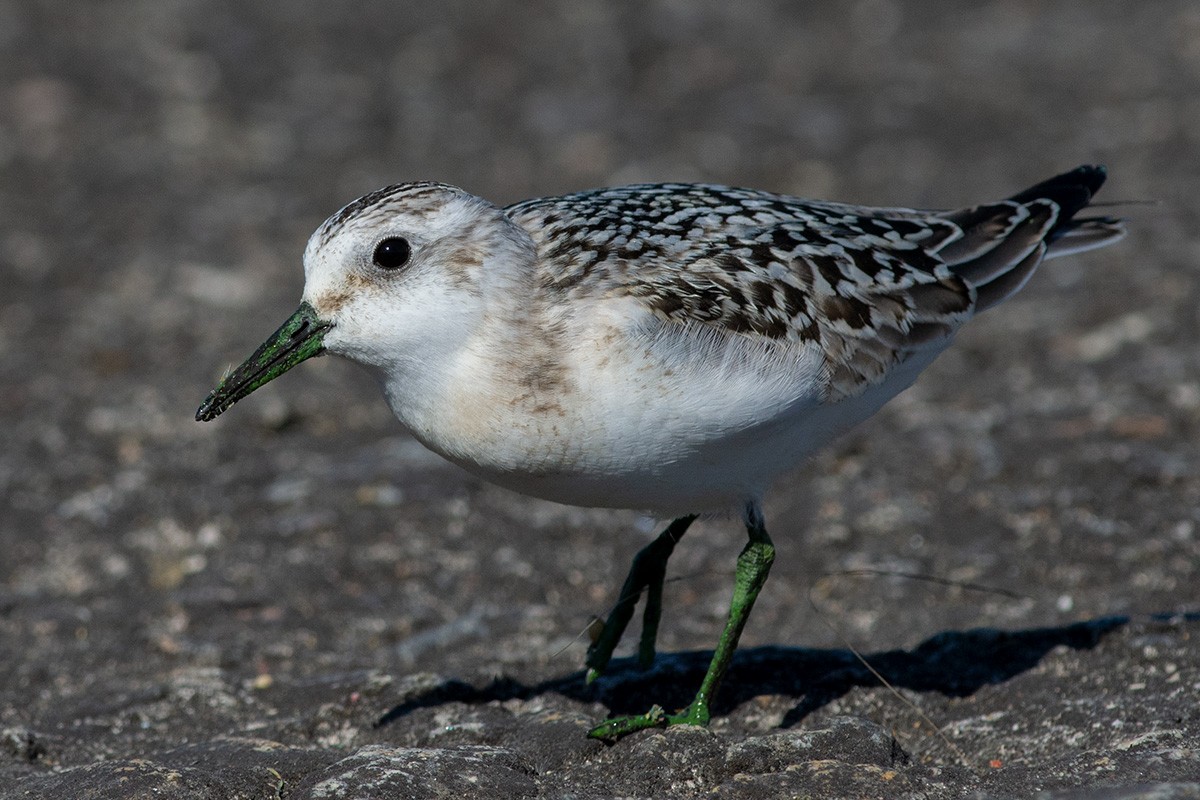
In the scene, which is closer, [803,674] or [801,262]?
[801,262]

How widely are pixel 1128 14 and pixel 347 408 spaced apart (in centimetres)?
872

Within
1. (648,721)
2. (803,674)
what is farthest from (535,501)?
(648,721)

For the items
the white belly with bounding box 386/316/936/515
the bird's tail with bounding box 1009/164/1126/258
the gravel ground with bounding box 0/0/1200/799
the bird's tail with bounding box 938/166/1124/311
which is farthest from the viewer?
the bird's tail with bounding box 1009/164/1126/258

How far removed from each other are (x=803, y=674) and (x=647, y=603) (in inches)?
27.2

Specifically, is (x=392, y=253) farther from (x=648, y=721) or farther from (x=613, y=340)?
(x=648, y=721)

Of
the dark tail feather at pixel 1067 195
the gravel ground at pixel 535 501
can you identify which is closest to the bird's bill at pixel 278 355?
the gravel ground at pixel 535 501

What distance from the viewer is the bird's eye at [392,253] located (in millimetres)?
4996

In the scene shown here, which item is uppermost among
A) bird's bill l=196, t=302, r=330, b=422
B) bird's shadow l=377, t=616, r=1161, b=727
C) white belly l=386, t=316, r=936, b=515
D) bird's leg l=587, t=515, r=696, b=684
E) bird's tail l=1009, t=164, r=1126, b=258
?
bird's tail l=1009, t=164, r=1126, b=258

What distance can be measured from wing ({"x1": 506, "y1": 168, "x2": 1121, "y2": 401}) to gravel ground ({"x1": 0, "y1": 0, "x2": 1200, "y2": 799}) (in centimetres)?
139

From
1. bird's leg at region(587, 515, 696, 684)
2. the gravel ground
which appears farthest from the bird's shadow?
bird's leg at region(587, 515, 696, 684)

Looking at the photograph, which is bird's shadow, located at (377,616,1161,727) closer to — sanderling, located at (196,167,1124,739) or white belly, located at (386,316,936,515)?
sanderling, located at (196,167,1124,739)

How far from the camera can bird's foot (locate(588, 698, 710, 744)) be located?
5141mm

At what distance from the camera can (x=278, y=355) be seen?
5105 millimetres

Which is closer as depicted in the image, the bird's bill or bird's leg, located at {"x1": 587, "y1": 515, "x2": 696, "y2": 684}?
the bird's bill
